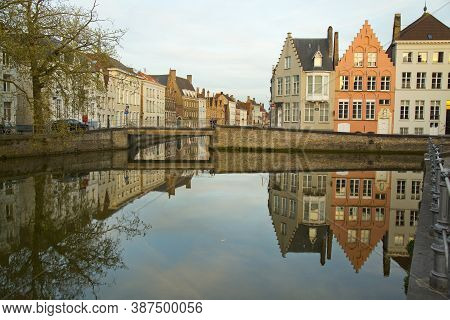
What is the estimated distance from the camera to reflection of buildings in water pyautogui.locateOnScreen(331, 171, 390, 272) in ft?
28.3

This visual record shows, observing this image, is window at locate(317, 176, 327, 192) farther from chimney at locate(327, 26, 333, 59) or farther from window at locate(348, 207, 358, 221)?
chimney at locate(327, 26, 333, 59)

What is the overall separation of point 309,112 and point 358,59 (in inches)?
273

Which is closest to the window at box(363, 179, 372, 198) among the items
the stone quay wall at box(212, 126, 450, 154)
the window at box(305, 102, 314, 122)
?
the stone quay wall at box(212, 126, 450, 154)

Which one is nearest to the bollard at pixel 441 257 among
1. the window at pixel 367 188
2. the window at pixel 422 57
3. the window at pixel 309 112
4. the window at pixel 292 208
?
the window at pixel 292 208

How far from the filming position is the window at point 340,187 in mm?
15913

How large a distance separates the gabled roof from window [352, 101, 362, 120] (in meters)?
7.26

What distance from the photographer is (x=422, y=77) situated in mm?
42219

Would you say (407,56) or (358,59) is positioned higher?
(407,56)

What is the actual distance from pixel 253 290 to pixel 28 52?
1530 centimetres

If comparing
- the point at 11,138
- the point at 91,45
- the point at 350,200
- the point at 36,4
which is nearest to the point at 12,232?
the point at 350,200

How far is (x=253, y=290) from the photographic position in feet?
20.1

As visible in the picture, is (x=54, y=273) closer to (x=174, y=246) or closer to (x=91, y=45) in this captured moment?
(x=174, y=246)

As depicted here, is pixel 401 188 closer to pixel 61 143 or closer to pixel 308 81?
Result: pixel 61 143

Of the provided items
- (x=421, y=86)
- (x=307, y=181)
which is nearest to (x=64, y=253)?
(x=307, y=181)
